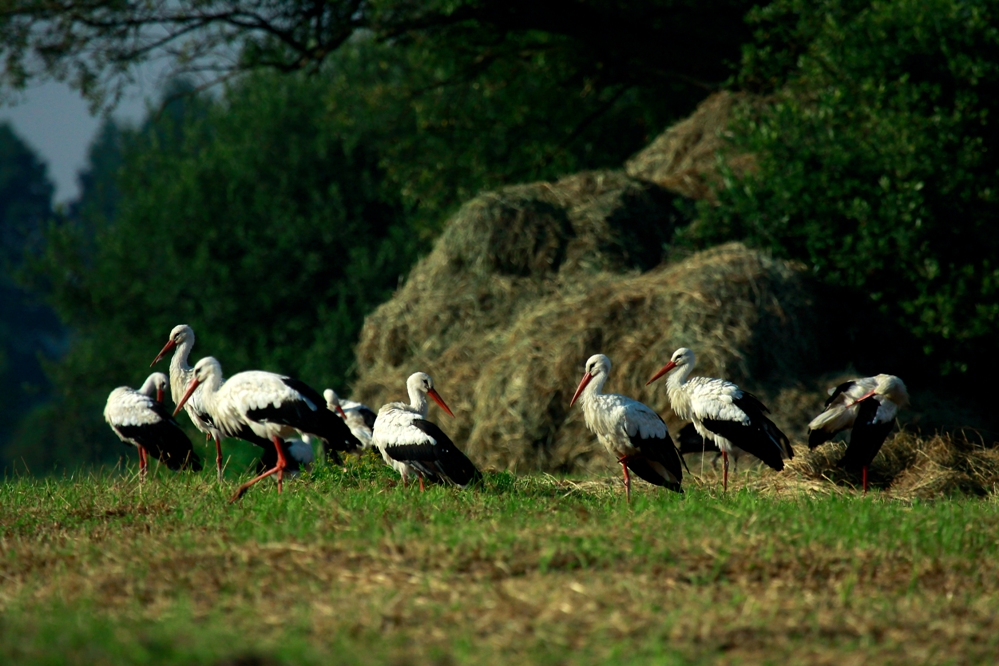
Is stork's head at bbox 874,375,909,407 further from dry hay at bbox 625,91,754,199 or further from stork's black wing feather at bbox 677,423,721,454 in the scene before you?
dry hay at bbox 625,91,754,199

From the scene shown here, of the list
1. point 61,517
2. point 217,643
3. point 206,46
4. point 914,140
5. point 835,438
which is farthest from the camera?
point 206,46

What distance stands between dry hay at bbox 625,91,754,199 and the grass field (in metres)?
7.83

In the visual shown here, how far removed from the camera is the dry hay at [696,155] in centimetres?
1510

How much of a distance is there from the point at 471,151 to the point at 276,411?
12.8 meters

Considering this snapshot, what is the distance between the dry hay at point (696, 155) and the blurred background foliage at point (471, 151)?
38cm

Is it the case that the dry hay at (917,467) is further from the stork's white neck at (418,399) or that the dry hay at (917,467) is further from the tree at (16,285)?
the tree at (16,285)

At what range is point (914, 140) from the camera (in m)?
12.6

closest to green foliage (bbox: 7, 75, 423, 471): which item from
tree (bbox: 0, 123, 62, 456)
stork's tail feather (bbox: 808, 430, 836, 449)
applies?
stork's tail feather (bbox: 808, 430, 836, 449)

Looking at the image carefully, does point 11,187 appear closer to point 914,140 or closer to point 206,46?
point 206,46

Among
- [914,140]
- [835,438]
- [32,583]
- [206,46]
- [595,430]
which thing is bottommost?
[835,438]

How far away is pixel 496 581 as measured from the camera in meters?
5.38

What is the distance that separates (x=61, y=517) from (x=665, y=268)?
26.0 ft

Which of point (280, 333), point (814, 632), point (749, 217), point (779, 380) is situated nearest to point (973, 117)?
point (749, 217)

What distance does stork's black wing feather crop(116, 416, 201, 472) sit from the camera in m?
10.7
